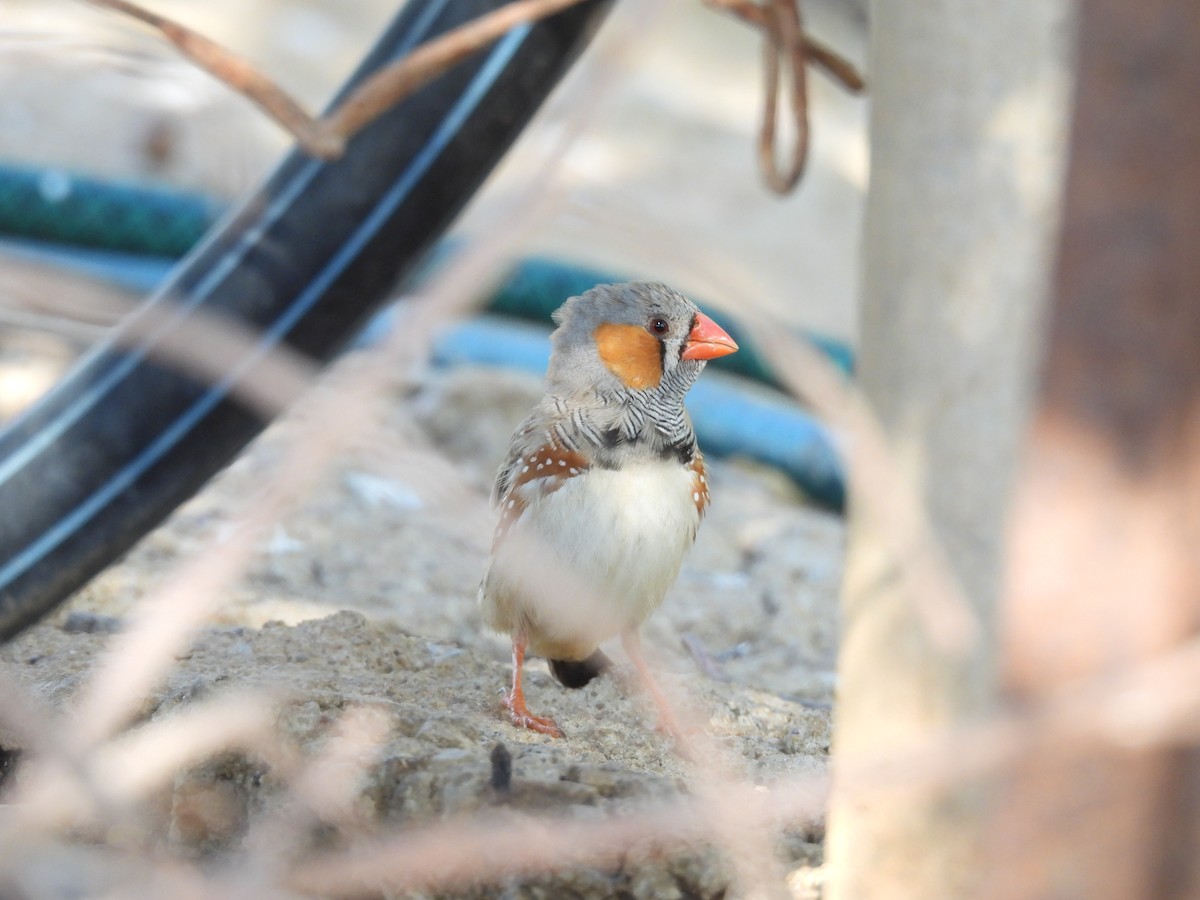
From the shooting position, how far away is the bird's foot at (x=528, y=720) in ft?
6.92

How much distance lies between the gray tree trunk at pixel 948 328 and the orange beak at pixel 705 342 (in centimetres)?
126

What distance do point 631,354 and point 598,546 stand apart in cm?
34

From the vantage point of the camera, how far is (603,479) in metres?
2.25

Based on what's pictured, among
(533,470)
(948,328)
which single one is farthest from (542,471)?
(948,328)

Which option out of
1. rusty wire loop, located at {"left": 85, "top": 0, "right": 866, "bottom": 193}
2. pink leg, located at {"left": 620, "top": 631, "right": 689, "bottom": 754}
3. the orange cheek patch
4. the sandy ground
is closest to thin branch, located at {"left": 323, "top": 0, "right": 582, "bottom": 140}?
rusty wire loop, located at {"left": 85, "top": 0, "right": 866, "bottom": 193}

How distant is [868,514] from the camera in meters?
1.09

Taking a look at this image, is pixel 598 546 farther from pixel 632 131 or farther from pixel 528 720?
pixel 632 131

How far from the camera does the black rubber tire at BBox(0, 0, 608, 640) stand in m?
2.20

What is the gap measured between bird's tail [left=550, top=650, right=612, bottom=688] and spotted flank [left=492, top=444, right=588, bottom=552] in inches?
14.3

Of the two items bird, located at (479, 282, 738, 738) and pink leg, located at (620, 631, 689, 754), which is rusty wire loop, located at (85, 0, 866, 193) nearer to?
bird, located at (479, 282, 738, 738)

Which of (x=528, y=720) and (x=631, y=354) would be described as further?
(x=631, y=354)

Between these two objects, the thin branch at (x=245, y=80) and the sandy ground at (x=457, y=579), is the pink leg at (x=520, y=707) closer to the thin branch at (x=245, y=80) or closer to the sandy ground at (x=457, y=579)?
the sandy ground at (x=457, y=579)

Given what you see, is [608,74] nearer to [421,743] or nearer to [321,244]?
[421,743]

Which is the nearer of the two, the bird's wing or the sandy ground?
the sandy ground
